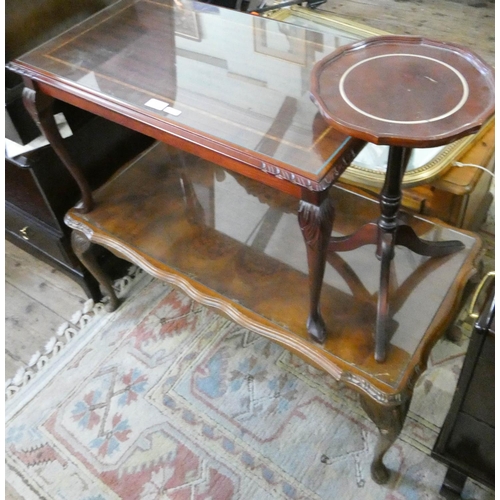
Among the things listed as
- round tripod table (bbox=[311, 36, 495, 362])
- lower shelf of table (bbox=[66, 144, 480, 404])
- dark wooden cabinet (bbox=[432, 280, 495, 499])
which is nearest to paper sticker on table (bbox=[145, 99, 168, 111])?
round tripod table (bbox=[311, 36, 495, 362])

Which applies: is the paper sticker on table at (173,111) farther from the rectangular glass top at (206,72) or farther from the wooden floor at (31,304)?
the wooden floor at (31,304)

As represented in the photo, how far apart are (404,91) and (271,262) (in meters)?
0.51

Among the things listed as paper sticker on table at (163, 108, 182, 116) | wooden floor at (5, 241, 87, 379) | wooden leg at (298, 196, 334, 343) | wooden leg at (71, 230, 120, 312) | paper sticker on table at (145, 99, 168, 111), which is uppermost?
paper sticker on table at (145, 99, 168, 111)

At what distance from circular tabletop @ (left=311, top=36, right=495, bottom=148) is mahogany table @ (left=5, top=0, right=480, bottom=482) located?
86 mm

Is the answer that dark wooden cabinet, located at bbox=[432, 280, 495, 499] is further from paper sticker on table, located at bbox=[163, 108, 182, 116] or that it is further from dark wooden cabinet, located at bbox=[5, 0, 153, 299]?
dark wooden cabinet, located at bbox=[5, 0, 153, 299]

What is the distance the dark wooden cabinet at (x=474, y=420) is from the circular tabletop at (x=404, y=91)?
0.25 m

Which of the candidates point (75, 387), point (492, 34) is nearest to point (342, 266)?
point (75, 387)

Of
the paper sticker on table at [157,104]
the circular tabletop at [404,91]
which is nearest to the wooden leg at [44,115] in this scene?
the paper sticker on table at [157,104]

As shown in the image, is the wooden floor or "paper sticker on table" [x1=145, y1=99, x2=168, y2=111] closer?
"paper sticker on table" [x1=145, y1=99, x2=168, y2=111]

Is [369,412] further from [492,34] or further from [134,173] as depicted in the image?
[492,34]

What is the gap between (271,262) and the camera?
3.79 ft

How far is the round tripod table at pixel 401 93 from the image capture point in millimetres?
692

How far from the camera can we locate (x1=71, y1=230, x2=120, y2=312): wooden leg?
1.30 metres

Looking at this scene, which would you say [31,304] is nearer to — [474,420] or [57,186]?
[57,186]
